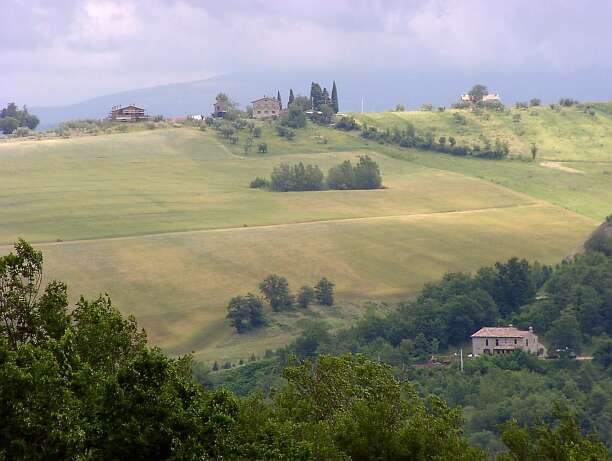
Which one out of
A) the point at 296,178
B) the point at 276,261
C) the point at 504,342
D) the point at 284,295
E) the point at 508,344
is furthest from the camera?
the point at 296,178

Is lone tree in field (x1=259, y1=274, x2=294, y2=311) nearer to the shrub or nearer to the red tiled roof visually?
the red tiled roof

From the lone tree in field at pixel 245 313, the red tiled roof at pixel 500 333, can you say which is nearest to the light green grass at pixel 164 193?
the lone tree in field at pixel 245 313

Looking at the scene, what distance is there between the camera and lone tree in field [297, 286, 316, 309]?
379 ft

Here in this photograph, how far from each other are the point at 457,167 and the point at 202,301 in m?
96.6

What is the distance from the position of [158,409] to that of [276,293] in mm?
85286

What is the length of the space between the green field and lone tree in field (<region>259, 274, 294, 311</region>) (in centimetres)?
204

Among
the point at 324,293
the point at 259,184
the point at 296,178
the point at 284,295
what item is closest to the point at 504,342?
the point at 324,293

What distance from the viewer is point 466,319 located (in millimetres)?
111562

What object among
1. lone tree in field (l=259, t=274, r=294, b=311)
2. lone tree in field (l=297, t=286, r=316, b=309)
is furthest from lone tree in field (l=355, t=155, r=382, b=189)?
lone tree in field (l=297, t=286, r=316, b=309)

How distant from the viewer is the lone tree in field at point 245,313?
107438 millimetres

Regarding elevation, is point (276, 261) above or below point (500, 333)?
above

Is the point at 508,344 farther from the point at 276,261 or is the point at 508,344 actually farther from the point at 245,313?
the point at 276,261

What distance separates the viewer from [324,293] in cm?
11650

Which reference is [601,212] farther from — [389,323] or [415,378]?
[415,378]
